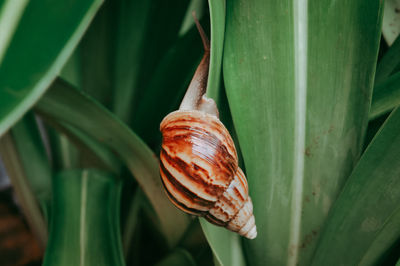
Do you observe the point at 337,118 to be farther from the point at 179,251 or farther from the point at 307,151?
the point at 179,251

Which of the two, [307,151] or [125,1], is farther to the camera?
[125,1]

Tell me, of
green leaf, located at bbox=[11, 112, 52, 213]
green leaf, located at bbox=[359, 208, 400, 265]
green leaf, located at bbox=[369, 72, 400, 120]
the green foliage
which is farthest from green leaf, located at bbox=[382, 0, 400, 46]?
green leaf, located at bbox=[11, 112, 52, 213]

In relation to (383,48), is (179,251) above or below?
below

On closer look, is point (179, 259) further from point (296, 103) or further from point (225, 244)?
point (296, 103)

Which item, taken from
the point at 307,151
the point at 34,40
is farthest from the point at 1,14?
the point at 307,151

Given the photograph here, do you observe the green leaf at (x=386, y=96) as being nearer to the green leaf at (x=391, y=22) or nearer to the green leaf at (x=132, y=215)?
the green leaf at (x=391, y=22)

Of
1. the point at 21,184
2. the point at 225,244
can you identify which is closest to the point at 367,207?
the point at 225,244

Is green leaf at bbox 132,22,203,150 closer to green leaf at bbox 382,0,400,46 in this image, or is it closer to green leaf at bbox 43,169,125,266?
green leaf at bbox 43,169,125,266
